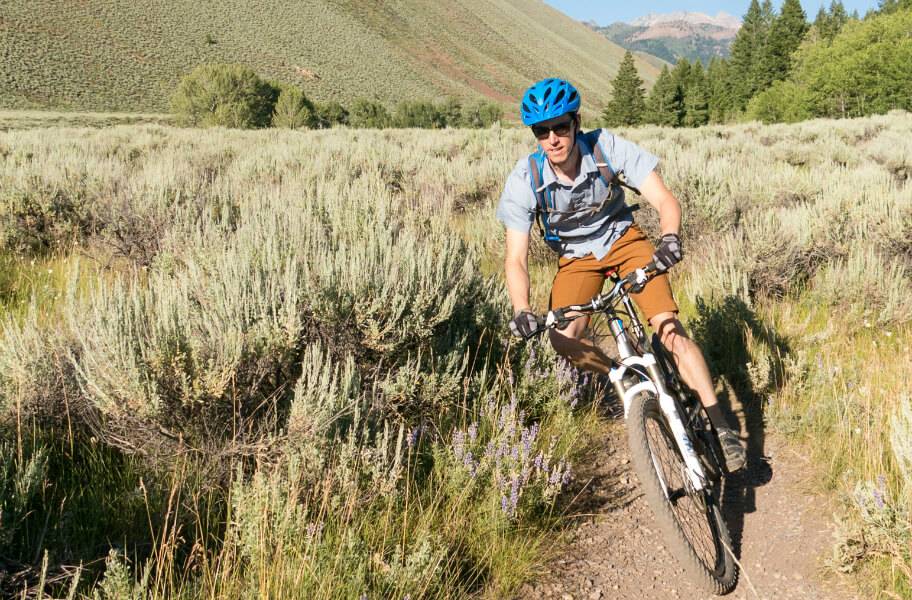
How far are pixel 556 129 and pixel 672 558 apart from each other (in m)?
2.26

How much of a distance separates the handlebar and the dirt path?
3.80 ft

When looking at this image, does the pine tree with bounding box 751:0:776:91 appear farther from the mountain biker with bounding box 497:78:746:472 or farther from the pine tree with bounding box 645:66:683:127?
the mountain biker with bounding box 497:78:746:472

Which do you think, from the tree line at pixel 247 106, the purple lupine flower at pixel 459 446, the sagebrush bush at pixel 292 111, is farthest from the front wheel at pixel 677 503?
the sagebrush bush at pixel 292 111

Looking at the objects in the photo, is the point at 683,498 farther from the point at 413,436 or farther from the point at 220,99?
the point at 220,99

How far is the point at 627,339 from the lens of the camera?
3051 mm

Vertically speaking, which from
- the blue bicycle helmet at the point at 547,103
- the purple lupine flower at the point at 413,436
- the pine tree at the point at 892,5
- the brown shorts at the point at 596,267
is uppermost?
the pine tree at the point at 892,5

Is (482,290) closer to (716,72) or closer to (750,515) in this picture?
(750,515)

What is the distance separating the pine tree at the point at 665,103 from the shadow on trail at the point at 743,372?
68.8 meters

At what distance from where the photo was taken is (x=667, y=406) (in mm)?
2854

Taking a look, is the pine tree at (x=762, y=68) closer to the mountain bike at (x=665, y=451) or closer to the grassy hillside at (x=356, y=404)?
the grassy hillside at (x=356, y=404)

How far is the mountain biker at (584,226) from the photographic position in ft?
10.3

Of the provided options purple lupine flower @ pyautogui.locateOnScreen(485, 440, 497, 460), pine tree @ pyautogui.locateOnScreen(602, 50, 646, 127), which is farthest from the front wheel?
pine tree @ pyautogui.locateOnScreen(602, 50, 646, 127)

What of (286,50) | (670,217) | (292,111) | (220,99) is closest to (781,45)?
(292,111)

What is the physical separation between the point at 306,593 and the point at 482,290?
2.78 m
